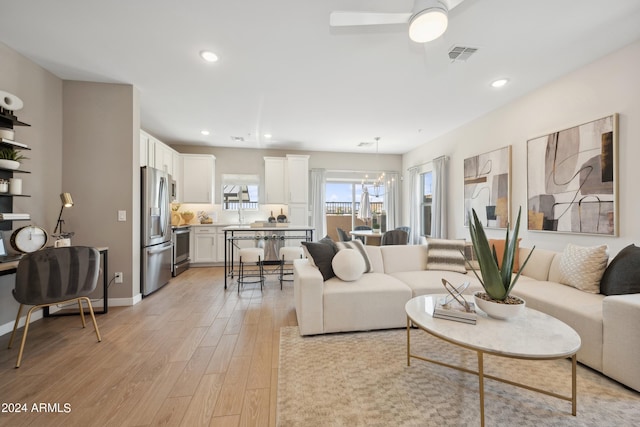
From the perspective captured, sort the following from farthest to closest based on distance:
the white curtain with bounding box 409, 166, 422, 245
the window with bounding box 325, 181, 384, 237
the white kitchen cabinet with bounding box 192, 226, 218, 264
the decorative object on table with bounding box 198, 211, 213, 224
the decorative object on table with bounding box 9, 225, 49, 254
→ the window with bounding box 325, 181, 384, 237 < the white curtain with bounding box 409, 166, 422, 245 < the decorative object on table with bounding box 198, 211, 213, 224 < the white kitchen cabinet with bounding box 192, 226, 218, 264 < the decorative object on table with bounding box 9, 225, 49, 254

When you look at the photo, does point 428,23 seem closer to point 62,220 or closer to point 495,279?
point 495,279

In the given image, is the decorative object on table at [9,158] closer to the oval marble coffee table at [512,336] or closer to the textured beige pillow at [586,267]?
the oval marble coffee table at [512,336]

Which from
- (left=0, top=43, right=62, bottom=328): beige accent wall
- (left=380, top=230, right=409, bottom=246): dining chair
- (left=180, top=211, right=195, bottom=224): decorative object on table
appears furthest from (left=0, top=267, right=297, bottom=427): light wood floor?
(left=180, top=211, right=195, bottom=224): decorative object on table

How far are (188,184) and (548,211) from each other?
20.6 ft

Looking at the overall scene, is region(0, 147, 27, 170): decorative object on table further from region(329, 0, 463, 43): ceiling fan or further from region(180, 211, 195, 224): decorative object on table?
region(180, 211, 195, 224): decorative object on table

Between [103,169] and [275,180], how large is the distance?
3355mm

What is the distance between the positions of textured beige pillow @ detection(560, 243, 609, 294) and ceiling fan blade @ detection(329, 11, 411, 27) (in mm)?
2519

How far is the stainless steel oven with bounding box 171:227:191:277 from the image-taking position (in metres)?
Answer: 4.63

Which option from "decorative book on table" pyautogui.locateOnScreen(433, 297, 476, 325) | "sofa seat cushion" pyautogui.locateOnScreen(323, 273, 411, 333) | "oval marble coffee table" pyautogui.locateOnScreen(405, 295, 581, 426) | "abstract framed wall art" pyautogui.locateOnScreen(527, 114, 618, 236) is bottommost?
"sofa seat cushion" pyautogui.locateOnScreen(323, 273, 411, 333)

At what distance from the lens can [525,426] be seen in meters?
1.32

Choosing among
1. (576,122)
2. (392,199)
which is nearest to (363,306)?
(576,122)

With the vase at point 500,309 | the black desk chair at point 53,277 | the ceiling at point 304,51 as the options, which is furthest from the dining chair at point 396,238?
the black desk chair at point 53,277

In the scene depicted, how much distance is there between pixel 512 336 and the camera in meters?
1.39

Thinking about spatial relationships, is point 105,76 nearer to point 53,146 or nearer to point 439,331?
point 53,146
